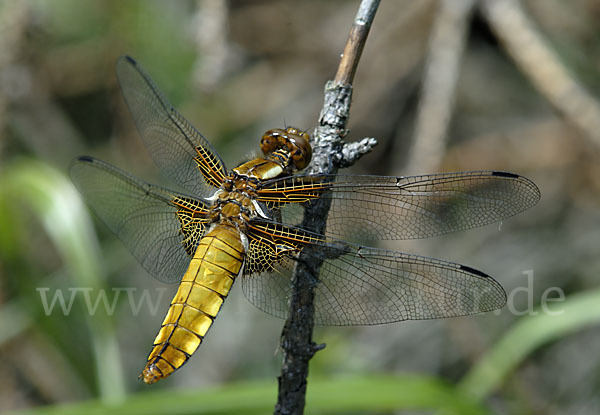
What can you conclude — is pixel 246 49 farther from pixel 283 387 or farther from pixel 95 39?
pixel 283 387

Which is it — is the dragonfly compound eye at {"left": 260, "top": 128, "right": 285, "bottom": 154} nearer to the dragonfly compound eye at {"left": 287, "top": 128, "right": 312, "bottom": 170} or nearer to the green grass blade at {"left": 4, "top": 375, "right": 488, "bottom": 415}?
the dragonfly compound eye at {"left": 287, "top": 128, "right": 312, "bottom": 170}

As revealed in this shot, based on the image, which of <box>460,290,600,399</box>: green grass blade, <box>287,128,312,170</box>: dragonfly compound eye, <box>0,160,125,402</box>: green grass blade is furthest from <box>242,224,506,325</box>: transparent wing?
<box>0,160,125,402</box>: green grass blade

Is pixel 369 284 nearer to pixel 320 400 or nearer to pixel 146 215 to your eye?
pixel 320 400

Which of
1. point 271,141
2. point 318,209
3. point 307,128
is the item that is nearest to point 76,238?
point 271,141

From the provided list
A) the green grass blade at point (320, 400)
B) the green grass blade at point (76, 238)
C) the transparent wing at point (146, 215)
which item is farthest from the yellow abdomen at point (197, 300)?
the green grass blade at point (76, 238)


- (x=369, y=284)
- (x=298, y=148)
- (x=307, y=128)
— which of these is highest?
(x=307, y=128)

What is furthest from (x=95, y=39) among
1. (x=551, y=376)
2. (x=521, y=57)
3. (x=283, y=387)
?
(x=551, y=376)

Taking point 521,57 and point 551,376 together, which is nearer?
point 521,57
